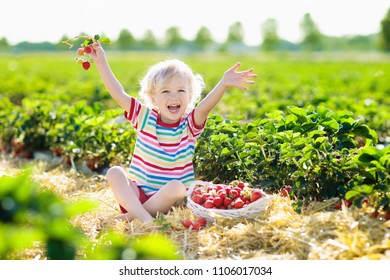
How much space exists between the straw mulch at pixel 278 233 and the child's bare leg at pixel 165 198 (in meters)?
0.08

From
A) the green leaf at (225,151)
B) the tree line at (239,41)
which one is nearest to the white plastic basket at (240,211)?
the green leaf at (225,151)

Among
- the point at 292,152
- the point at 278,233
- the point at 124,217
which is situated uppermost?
the point at 292,152

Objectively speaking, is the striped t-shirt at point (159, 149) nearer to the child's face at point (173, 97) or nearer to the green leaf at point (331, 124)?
the child's face at point (173, 97)

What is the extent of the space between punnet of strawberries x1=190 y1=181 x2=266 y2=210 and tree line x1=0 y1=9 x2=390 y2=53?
196 feet

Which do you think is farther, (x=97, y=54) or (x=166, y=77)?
(x=97, y=54)

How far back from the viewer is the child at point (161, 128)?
376 cm

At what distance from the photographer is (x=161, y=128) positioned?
404cm

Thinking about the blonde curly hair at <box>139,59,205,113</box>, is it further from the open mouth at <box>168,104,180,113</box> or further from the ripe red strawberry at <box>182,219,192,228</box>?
the ripe red strawberry at <box>182,219,192,228</box>

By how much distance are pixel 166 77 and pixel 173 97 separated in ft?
0.53

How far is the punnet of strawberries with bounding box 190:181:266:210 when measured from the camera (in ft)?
11.4

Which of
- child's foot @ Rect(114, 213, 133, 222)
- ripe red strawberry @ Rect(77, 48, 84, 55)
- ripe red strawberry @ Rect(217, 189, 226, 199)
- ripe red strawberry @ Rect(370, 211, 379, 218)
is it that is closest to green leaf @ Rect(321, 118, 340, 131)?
ripe red strawberry @ Rect(370, 211, 379, 218)

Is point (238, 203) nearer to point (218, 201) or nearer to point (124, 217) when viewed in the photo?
point (218, 201)

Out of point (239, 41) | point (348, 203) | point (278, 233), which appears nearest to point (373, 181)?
point (348, 203)

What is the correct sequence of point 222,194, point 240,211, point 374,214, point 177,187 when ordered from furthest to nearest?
1. point 177,187
2. point 222,194
3. point 240,211
4. point 374,214
